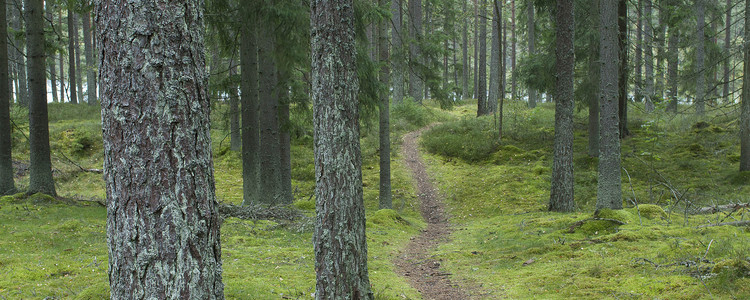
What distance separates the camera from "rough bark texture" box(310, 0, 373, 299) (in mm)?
4645

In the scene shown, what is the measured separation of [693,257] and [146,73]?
5665mm

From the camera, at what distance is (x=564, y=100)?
10281 mm

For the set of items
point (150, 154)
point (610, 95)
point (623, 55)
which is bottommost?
point (150, 154)

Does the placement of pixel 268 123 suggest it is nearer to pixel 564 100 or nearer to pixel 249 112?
pixel 249 112

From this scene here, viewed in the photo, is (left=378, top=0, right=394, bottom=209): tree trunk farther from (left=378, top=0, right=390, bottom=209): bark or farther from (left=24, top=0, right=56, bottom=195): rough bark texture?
(left=24, top=0, right=56, bottom=195): rough bark texture

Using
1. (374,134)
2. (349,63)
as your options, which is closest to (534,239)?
(349,63)

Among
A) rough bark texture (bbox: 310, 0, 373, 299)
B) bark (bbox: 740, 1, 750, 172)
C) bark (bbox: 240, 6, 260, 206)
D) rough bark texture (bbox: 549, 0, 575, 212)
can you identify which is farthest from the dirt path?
bark (bbox: 740, 1, 750, 172)

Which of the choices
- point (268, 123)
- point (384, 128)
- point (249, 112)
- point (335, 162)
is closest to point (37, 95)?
point (249, 112)

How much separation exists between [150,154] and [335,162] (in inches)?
95.0

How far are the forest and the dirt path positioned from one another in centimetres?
6

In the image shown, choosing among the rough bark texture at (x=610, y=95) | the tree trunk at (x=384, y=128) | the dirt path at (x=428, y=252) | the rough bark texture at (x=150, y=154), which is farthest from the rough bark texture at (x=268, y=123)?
the rough bark texture at (x=150, y=154)

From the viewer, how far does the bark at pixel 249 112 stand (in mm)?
10898

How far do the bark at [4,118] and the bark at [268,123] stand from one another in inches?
222

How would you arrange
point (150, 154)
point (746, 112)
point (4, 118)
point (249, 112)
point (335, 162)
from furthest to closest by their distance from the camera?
point (746, 112) → point (249, 112) → point (4, 118) → point (335, 162) → point (150, 154)
